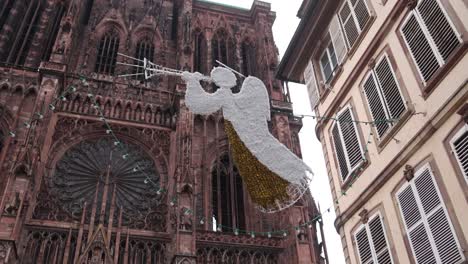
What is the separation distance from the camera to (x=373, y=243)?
7.66 metres

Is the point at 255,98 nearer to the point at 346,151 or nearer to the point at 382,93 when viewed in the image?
the point at 382,93

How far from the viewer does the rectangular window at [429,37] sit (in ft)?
21.1

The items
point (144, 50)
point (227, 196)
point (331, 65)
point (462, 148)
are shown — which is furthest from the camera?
point (144, 50)

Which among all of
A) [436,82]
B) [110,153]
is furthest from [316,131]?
[110,153]

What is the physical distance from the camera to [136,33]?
24.3 meters

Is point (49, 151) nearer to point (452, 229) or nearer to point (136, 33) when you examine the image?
point (136, 33)

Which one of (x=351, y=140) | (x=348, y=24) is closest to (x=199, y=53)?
(x=348, y=24)

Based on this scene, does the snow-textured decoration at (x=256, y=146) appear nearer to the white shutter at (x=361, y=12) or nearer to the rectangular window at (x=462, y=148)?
the rectangular window at (x=462, y=148)

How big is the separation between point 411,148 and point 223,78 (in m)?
3.01

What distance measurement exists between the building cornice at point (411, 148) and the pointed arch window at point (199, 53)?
16.4m

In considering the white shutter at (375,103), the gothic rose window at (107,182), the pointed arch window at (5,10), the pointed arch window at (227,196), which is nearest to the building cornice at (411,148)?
the white shutter at (375,103)

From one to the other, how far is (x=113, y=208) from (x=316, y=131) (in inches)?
336

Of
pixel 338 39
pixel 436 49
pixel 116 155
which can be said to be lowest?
pixel 436 49

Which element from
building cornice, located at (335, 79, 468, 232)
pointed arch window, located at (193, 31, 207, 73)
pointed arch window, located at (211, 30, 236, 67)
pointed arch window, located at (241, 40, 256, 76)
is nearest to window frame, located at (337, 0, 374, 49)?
building cornice, located at (335, 79, 468, 232)
